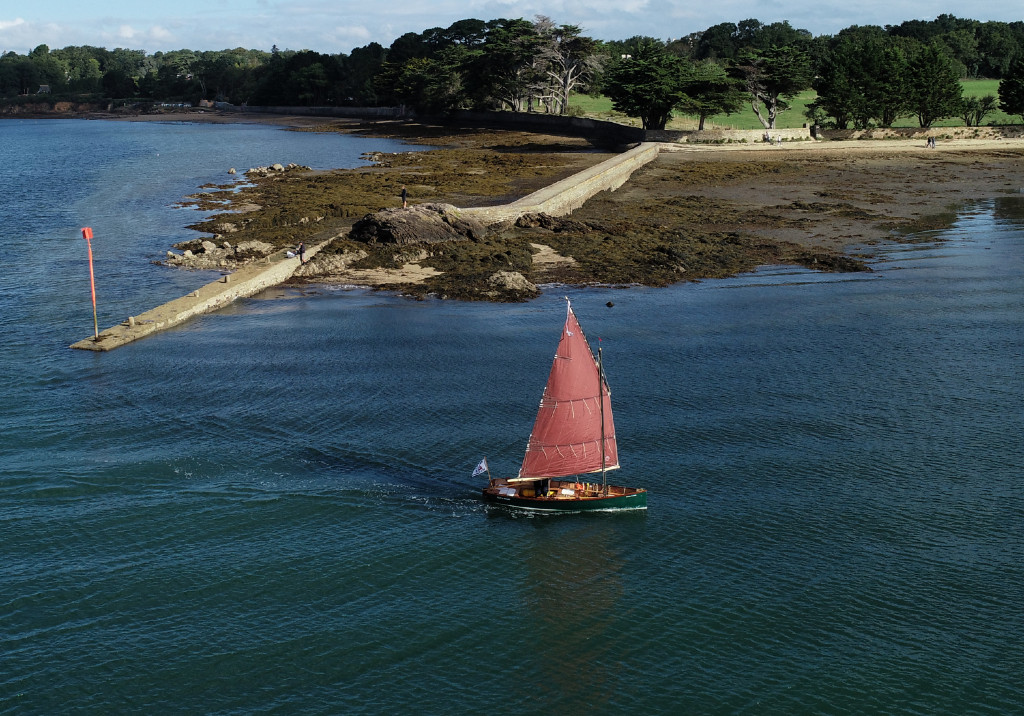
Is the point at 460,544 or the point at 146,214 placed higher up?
the point at 146,214

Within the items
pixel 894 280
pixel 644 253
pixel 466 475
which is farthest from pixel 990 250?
pixel 466 475

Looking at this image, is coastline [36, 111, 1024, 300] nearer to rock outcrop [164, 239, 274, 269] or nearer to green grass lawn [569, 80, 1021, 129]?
rock outcrop [164, 239, 274, 269]

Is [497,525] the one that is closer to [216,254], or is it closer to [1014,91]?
[216,254]

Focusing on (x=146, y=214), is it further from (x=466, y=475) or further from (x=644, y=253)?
(x=466, y=475)

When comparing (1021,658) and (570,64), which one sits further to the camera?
(570,64)

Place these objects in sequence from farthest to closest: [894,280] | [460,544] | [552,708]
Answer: [894,280]
[460,544]
[552,708]

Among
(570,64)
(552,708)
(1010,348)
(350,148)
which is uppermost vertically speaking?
(570,64)

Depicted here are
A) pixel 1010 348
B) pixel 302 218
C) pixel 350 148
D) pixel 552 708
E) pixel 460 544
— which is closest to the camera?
pixel 552 708
